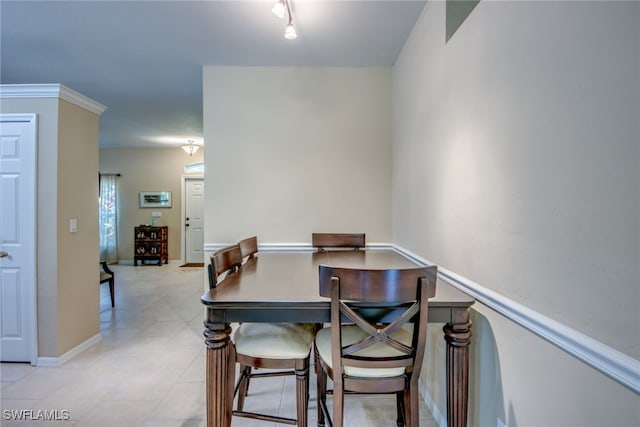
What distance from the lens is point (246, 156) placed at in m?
2.90

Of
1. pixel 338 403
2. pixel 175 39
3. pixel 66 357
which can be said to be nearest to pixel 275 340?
pixel 338 403

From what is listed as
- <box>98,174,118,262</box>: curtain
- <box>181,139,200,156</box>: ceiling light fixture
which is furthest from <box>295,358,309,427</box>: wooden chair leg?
<box>98,174,118,262</box>: curtain

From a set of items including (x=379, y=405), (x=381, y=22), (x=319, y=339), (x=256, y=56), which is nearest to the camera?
(x=319, y=339)

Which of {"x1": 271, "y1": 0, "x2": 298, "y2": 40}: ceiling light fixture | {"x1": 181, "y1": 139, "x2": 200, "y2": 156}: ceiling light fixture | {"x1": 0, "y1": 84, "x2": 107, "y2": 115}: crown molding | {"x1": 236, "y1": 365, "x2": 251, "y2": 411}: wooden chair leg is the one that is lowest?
{"x1": 236, "y1": 365, "x2": 251, "y2": 411}: wooden chair leg

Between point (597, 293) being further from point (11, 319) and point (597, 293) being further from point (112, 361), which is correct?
point (11, 319)

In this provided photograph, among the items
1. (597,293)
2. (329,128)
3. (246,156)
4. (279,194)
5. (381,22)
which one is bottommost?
(597,293)

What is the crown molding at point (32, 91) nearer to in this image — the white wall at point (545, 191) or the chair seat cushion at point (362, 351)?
the chair seat cushion at point (362, 351)

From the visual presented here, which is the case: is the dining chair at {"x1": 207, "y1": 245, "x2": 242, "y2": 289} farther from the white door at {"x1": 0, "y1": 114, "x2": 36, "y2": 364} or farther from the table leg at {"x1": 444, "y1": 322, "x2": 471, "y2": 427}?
the white door at {"x1": 0, "y1": 114, "x2": 36, "y2": 364}

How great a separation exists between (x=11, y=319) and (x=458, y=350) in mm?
3241

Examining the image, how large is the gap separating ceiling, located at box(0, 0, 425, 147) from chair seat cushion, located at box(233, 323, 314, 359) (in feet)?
6.48

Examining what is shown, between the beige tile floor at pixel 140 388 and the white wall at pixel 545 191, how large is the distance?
1.03 metres

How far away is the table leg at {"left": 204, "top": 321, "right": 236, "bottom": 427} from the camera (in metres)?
1.26

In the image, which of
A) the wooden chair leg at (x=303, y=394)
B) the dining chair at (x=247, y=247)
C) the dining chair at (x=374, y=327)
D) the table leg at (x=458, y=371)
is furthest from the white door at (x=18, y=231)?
the table leg at (x=458, y=371)

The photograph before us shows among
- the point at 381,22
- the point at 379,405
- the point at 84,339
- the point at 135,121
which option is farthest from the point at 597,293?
the point at 135,121
